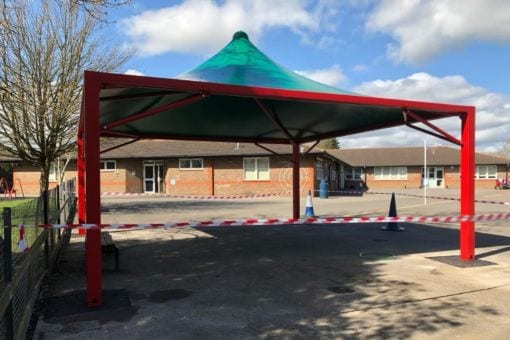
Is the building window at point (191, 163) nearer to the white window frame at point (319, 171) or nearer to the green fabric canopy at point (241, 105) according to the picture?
the white window frame at point (319, 171)

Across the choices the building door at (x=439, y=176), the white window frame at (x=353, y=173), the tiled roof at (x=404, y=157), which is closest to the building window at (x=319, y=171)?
the tiled roof at (x=404, y=157)

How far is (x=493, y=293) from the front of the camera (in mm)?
6809

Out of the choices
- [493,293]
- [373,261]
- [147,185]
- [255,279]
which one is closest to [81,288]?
[255,279]

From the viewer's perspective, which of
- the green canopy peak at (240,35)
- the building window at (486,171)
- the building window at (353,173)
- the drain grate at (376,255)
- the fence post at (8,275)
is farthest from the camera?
the building window at (353,173)

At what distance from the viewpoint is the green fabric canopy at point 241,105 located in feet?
23.9

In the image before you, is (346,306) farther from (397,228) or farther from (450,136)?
(397,228)

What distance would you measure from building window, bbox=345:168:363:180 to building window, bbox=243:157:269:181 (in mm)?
24376

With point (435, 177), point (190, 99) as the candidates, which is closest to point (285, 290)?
point (190, 99)

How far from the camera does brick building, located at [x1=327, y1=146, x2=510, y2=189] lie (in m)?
54.0

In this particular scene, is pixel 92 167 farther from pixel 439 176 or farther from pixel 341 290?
pixel 439 176

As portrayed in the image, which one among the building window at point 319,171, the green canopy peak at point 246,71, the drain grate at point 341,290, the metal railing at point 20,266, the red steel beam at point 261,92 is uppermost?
the green canopy peak at point 246,71

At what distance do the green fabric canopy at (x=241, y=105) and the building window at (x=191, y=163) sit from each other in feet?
A: 67.8

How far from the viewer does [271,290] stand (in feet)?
22.9

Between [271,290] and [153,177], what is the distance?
32395mm
